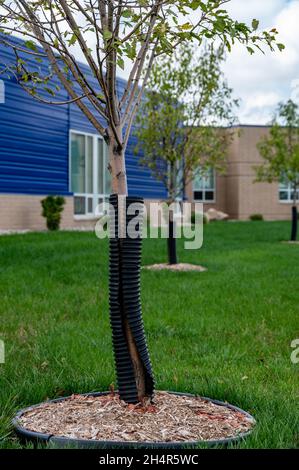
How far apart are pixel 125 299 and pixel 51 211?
52.9 ft

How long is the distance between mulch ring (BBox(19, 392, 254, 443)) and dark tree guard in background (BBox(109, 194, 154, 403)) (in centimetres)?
16

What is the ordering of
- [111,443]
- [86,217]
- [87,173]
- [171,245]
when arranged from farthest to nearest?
[86,217] < [87,173] < [171,245] < [111,443]

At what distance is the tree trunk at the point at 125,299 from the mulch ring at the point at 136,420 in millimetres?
152

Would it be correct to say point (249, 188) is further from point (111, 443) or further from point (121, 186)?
point (111, 443)

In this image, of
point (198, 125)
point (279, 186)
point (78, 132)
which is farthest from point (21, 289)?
point (279, 186)

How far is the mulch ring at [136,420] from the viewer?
140 inches

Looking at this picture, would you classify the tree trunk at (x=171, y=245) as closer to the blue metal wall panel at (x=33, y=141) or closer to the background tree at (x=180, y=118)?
the background tree at (x=180, y=118)

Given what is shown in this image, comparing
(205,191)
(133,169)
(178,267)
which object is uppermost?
(133,169)

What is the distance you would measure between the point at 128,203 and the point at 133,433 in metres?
1.26

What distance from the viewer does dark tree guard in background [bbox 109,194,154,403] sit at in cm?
388

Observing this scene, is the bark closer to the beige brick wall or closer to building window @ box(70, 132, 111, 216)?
the beige brick wall

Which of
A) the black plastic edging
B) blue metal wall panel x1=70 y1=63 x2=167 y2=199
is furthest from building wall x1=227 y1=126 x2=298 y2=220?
the black plastic edging

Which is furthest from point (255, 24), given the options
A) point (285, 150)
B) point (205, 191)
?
point (205, 191)

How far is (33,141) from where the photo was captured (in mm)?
19688
